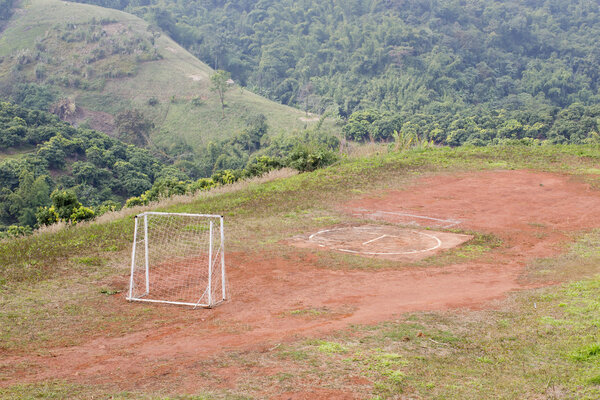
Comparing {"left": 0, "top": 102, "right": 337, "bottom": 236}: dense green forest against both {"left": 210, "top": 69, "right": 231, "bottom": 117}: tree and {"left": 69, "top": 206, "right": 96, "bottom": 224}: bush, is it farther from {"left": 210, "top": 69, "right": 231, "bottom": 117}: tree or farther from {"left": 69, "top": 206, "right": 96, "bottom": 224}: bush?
{"left": 210, "top": 69, "right": 231, "bottom": 117}: tree

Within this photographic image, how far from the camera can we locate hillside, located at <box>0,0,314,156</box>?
63469 mm

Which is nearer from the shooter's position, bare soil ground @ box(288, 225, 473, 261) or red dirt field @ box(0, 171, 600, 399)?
red dirt field @ box(0, 171, 600, 399)

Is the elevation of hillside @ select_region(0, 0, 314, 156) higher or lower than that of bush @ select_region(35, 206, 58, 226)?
higher

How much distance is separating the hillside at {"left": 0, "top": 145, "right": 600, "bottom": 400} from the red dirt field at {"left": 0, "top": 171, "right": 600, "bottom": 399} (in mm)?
31

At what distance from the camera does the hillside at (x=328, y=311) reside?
19.4 ft

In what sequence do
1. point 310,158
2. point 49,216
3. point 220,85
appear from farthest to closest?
point 220,85 → point 310,158 → point 49,216

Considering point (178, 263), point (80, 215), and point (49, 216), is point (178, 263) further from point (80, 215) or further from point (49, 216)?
point (49, 216)

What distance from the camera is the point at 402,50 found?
269ft

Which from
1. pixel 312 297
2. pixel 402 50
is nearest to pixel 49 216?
pixel 312 297

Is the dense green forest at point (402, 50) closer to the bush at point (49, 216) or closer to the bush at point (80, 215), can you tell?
the bush at point (80, 215)

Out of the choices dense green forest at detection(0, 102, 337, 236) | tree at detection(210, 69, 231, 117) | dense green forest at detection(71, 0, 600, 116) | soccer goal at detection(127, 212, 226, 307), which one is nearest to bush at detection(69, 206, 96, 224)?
soccer goal at detection(127, 212, 226, 307)

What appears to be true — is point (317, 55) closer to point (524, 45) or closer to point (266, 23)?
point (266, 23)

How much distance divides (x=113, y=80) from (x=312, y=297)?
6607cm

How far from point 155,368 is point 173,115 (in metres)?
62.1
